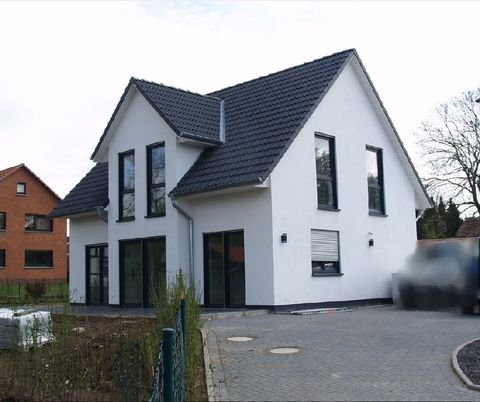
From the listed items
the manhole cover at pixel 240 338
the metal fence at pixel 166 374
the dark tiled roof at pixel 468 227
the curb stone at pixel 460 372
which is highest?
the dark tiled roof at pixel 468 227

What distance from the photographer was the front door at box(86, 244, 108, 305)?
70.3ft

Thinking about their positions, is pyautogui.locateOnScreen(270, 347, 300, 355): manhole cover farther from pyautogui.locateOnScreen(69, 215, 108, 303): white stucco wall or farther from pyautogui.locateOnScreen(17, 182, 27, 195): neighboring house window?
pyautogui.locateOnScreen(17, 182, 27, 195): neighboring house window

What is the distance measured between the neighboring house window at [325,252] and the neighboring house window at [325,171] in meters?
0.87

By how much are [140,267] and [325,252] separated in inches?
229

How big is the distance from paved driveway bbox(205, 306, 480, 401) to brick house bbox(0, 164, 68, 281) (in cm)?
3398

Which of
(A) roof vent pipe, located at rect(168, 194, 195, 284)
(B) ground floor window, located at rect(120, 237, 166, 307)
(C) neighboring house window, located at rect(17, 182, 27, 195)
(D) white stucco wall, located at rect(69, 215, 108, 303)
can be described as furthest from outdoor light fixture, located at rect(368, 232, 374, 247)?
(C) neighboring house window, located at rect(17, 182, 27, 195)

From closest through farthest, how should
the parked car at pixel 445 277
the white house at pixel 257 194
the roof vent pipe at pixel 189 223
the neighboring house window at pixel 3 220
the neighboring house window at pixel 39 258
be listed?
the parked car at pixel 445 277
the white house at pixel 257 194
the roof vent pipe at pixel 189 223
the neighboring house window at pixel 3 220
the neighboring house window at pixel 39 258

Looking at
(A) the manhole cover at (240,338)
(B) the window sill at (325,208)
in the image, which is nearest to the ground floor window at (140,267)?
(B) the window sill at (325,208)

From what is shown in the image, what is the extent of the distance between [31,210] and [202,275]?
32.7 meters

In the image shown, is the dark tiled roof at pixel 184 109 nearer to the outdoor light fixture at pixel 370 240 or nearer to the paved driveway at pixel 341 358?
the outdoor light fixture at pixel 370 240

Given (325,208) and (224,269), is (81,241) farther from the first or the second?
(325,208)

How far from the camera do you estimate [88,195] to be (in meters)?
22.6

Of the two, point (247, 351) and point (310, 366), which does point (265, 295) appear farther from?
point (310, 366)

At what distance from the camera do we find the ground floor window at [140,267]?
18719 millimetres
